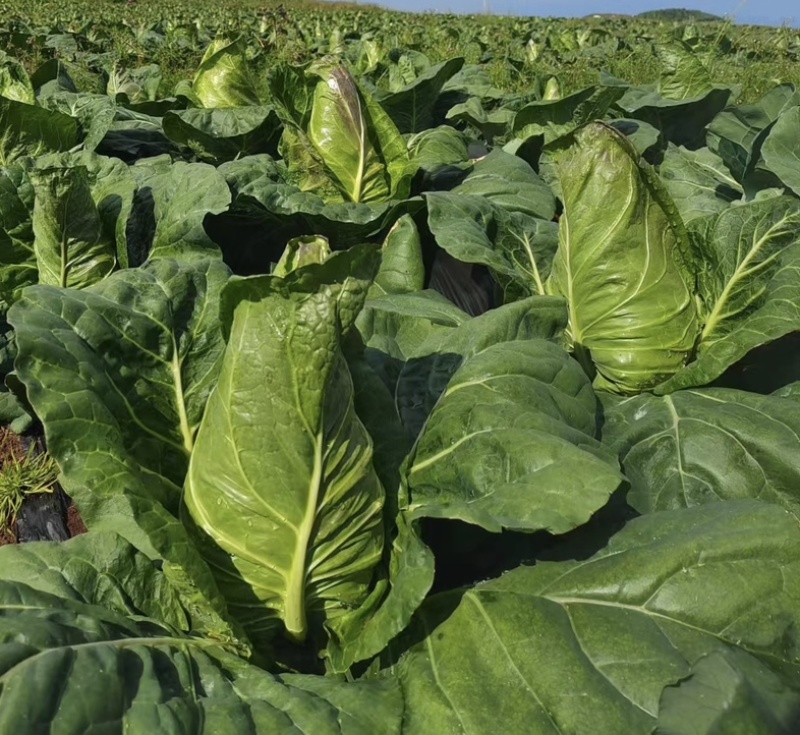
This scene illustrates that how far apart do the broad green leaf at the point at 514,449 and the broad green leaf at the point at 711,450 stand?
1.12 feet

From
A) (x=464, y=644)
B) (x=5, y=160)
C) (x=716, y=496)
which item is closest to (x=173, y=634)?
(x=464, y=644)

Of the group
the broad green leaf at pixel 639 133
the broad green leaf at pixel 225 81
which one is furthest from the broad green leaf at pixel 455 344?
the broad green leaf at pixel 225 81

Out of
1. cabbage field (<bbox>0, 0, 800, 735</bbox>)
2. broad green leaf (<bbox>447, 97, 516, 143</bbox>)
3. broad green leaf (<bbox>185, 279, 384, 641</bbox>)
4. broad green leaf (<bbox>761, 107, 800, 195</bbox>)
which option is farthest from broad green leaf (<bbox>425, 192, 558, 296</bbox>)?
broad green leaf (<bbox>447, 97, 516, 143</bbox>)

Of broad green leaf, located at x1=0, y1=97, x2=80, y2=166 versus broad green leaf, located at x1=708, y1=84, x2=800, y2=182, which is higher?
broad green leaf, located at x1=708, y1=84, x2=800, y2=182

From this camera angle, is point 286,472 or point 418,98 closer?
point 286,472

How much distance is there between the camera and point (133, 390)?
2.23 meters

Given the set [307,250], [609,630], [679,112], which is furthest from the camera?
[679,112]

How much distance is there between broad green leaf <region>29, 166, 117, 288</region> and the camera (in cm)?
334

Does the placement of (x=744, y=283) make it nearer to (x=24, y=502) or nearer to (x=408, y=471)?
(x=408, y=471)

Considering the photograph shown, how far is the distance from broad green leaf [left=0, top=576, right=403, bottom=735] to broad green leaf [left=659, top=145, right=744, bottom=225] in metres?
3.44

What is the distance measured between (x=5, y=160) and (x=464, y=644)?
12.9 ft

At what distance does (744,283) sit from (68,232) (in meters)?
2.92

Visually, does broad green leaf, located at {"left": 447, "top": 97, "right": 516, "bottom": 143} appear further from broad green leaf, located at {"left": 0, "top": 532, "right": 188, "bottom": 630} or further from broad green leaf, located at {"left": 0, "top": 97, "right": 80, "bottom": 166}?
broad green leaf, located at {"left": 0, "top": 532, "right": 188, "bottom": 630}

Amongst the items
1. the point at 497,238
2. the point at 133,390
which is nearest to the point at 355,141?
the point at 497,238
